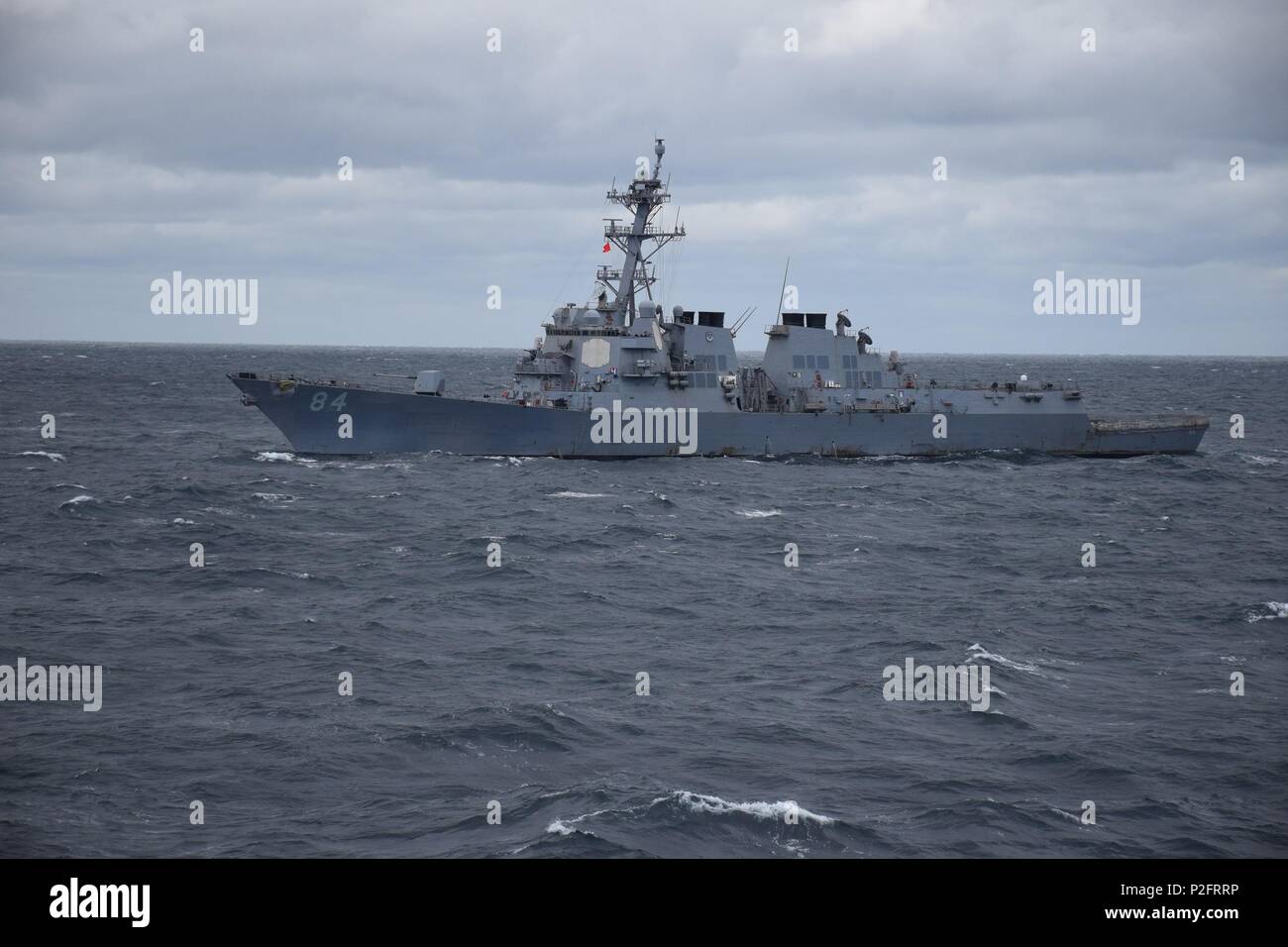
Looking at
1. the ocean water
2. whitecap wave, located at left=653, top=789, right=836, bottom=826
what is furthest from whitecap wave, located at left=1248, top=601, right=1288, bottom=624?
whitecap wave, located at left=653, top=789, right=836, bottom=826

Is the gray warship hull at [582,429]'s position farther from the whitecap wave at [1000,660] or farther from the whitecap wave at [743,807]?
the whitecap wave at [743,807]

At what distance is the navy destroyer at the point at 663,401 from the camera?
44750 mm

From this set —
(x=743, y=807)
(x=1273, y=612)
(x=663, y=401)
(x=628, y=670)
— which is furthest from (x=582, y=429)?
(x=743, y=807)

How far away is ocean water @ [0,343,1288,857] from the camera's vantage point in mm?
13711

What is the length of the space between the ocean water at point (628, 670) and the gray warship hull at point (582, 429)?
457 centimetres

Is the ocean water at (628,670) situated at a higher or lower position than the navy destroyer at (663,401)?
lower

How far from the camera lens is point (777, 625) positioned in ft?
76.1

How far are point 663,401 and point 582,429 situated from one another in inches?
138

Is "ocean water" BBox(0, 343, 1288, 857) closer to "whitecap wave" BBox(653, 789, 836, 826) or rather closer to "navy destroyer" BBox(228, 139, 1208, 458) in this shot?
"whitecap wave" BBox(653, 789, 836, 826)

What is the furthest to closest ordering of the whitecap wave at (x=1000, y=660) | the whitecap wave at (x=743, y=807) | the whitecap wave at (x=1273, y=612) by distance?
the whitecap wave at (x=1273, y=612) < the whitecap wave at (x=1000, y=660) < the whitecap wave at (x=743, y=807)

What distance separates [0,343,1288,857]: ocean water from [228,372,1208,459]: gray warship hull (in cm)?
457

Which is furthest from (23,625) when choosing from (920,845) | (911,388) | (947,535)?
(911,388)

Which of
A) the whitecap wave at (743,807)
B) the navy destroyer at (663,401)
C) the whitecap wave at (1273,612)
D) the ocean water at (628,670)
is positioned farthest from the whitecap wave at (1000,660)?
the navy destroyer at (663,401)

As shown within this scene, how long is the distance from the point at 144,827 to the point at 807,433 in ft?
124
